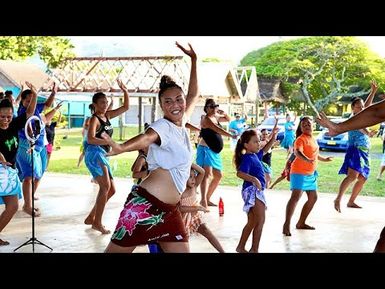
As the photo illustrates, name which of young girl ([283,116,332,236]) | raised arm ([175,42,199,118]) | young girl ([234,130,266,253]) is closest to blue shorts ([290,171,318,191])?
young girl ([283,116,332,236])

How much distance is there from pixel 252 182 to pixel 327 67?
76.8 feet

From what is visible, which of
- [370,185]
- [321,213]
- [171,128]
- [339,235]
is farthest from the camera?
[370,185]

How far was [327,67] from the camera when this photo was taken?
27.7 metres

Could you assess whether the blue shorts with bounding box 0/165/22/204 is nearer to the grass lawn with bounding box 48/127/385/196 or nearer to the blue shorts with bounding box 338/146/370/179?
the blue shorts with bounding box 338/146/370/179

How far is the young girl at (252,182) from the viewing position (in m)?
5.16

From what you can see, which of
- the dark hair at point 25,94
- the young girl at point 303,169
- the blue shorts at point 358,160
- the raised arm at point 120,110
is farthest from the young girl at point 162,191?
the blue shorts at point 358,160

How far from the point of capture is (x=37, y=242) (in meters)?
5.50

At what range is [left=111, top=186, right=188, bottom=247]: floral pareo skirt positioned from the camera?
3492mm

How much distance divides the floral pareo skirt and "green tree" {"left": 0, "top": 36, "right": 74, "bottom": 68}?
13252 millimetres

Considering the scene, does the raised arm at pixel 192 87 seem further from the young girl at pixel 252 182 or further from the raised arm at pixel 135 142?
the young girl at pixel 252 182
